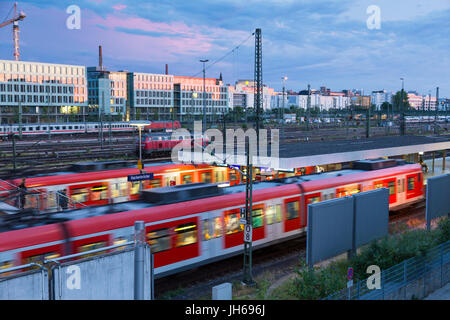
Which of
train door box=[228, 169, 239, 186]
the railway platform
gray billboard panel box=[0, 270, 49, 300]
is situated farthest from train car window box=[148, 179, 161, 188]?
gray billboard panel box=[0, 270, 49, 300]

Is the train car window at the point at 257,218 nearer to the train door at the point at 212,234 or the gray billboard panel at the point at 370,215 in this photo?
the train door at the point at 212,234

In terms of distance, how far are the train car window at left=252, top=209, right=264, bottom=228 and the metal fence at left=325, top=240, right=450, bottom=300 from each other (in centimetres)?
579

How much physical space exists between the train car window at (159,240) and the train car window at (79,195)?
289 inches

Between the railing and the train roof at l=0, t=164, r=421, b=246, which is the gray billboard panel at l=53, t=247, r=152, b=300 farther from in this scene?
the railing

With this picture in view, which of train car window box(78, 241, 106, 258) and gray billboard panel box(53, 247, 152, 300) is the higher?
gray billboard panel box(53, 247, 152, 300)

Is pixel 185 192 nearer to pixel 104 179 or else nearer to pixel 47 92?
pixel 104 179

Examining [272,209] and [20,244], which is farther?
[272,209]

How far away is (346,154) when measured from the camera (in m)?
28.5

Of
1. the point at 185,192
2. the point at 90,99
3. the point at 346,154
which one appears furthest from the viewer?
the point at 90,99

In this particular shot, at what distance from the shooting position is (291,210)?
1862cm

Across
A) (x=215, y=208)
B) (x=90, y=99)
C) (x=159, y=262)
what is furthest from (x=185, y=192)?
(x=90, y=99)

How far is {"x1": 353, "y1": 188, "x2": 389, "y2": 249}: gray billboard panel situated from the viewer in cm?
1669

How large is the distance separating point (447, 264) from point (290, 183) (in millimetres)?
6918

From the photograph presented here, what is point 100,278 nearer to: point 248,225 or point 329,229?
point 248,225
